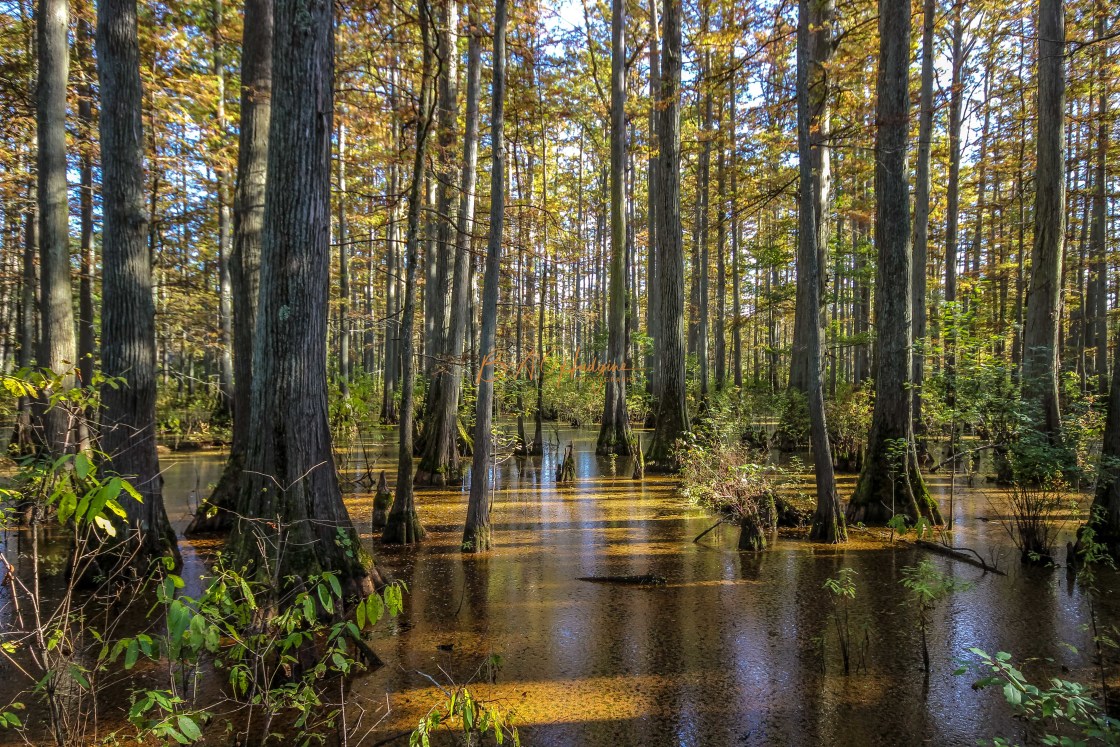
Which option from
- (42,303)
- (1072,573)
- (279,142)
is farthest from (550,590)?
(42,303)

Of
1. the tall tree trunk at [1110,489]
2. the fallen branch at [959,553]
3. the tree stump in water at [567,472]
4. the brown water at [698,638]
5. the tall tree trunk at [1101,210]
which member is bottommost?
the brown water at [698,638]

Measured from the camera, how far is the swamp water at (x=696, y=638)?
128 inches

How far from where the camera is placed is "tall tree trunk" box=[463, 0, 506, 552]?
19.8 feet

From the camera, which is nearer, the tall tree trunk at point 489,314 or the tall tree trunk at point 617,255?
the tall tree trunk at point 489,314

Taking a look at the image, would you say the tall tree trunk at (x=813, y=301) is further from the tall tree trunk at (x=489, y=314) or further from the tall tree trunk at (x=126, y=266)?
the tall tree trunk at (x=126, y=266)

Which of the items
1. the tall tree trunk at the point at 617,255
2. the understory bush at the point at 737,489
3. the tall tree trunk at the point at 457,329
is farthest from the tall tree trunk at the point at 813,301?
the tall tree trunk at the point at 617,255

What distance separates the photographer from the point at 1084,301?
20562 mm

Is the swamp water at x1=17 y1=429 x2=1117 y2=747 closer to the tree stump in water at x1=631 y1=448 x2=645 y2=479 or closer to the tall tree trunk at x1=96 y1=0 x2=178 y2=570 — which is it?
the tall tree trunk at x1=96 y1=0 x2=178 y2=570

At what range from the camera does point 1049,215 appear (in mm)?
8766

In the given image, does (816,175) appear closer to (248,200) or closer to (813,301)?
(813,301)

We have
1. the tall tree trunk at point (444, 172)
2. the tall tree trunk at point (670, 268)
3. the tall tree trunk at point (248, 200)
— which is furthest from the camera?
the tall tree trunk at point (670, 268)

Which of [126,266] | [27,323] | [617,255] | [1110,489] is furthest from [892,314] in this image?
[27,323]

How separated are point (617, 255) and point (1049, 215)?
7.51m

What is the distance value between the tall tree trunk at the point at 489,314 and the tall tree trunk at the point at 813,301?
3236 mm
